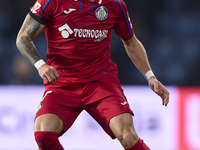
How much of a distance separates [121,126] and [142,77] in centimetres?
468

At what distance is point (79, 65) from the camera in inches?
135

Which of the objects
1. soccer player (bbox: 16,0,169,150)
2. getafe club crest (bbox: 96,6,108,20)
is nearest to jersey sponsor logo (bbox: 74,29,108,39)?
soccer player (bbox: 16,0,169,150)

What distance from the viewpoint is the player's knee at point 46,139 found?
311 cm

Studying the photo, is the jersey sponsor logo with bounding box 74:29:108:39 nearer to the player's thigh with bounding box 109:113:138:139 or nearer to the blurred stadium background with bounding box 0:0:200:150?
the player's thigh with bounding box 109:113:138:139

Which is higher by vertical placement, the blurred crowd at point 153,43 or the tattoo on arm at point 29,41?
the tattoo on arm at point 29,41

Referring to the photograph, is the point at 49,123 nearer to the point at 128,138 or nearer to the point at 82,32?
the point at 128,138

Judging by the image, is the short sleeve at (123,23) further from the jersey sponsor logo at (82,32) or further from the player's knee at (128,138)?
the player's knee at (128,138)

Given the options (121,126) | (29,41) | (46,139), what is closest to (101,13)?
(29,41)

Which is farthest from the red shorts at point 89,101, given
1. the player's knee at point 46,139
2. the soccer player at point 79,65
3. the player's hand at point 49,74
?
the player's hand at point 49,74

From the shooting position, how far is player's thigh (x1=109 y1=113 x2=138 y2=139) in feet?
10.4

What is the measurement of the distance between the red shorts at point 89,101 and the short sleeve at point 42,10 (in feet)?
1.89

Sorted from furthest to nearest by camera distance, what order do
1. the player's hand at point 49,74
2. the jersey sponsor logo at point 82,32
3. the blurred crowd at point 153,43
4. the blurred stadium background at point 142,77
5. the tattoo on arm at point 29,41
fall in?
the blurred crowd at point 153,43 < the blurred stadium background at point 142,77 < the jersey sponsor logo at point 82,32 < the tattoo on arm at point 29,41 < the player's hand at point 49,74

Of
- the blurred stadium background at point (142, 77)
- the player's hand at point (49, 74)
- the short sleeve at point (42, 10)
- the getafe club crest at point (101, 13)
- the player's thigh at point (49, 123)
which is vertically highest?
the short sleeve at point (42, 10)

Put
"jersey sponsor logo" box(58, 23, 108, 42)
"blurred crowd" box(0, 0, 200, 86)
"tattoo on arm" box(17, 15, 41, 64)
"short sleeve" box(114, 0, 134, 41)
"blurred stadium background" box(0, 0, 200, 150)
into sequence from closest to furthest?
"tattoo on arm" box(17, 15, 41, 64)
"jersey sponsor logo" box(58, 23, 108, 42)
"short sleeve" box(114, 0, 134, 41)
"blurred stadium background" box(0, 0, 200, 150)
"blurred crowd" box(0, 0, 200, 86)
